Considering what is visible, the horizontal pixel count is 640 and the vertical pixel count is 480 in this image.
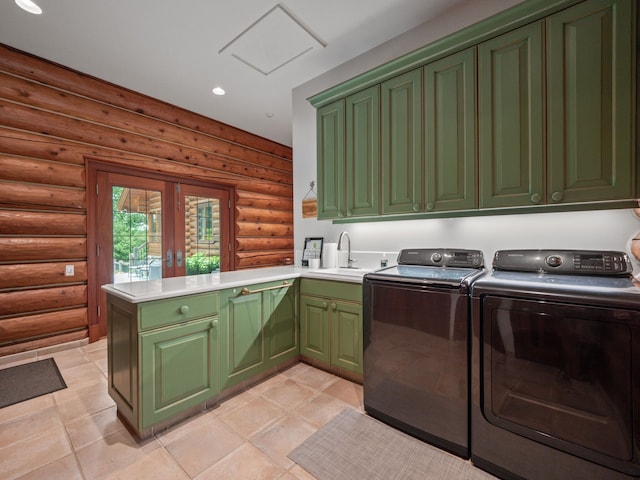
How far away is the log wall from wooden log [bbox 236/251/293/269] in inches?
66.6

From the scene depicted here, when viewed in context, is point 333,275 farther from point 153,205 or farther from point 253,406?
point 153,205

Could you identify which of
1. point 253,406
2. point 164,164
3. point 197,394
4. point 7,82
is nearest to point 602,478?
point 253,406

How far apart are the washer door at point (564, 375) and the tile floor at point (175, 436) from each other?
1.47ft

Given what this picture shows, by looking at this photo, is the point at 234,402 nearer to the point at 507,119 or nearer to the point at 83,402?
the point at 83,402

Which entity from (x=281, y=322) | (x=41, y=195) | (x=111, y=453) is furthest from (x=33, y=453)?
(x=41, y=195)

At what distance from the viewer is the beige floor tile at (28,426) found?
6.00 ft

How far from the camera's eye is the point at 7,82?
2.86 m

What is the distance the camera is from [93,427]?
1.94 meters

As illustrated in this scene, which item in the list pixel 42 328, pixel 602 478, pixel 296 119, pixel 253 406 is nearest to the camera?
pixel 602 478

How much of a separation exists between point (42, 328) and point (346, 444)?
330cm

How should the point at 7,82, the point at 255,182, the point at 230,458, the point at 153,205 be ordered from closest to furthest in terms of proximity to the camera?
the point at 230,458 → the point at 7,82 → the point at 153,205 → the point at 255,182

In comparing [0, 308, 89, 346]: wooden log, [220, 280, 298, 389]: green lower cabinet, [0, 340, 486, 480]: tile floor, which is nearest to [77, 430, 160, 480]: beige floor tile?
[0, 340, 486, 480]: tile floor

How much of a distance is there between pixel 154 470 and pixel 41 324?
2.50 m

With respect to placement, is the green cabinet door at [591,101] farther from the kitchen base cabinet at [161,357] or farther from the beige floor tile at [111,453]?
the beige floor tile at [111,453]
